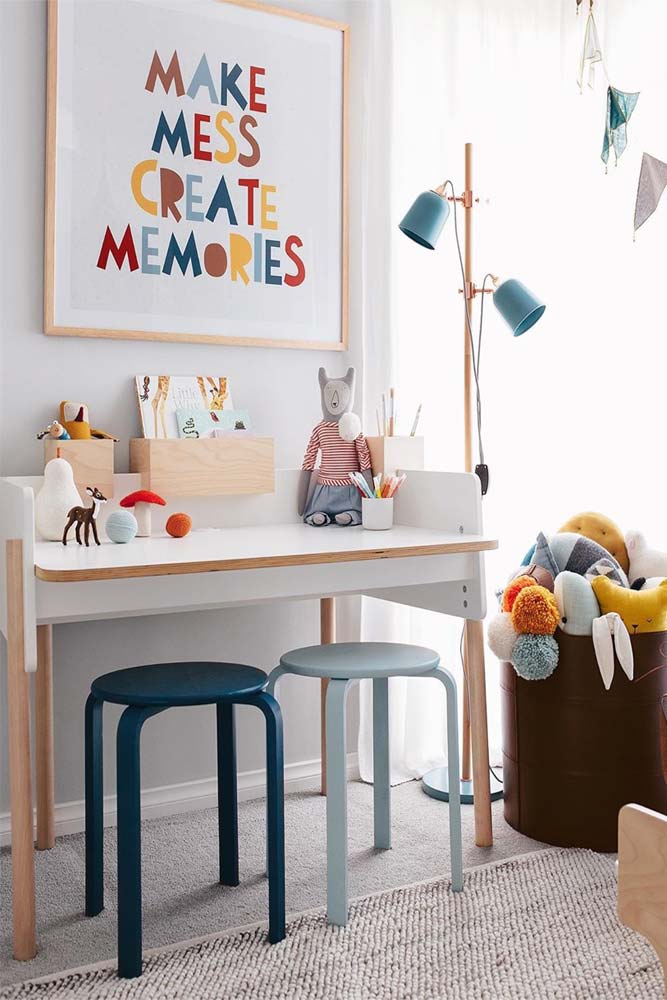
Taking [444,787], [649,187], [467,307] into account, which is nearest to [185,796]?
[444,787]

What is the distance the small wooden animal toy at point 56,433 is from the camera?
2223 millimetres

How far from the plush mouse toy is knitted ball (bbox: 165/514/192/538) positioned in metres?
0.37

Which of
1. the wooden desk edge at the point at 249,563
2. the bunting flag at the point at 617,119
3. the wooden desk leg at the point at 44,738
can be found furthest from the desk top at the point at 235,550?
the bunting flag at the point at 617,119

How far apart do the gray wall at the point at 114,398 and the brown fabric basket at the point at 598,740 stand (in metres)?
0.74

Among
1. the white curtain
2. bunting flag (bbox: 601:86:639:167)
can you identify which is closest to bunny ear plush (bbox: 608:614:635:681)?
the white curtain

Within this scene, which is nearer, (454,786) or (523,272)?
(454,786)

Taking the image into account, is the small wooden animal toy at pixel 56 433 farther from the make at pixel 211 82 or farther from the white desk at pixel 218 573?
the make at pixel 211 82

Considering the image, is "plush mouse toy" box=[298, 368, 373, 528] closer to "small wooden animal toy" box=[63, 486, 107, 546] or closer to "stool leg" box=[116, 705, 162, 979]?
"small wooden animal toy" box=[63, 486, 107, 546]

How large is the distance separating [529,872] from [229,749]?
0.70 metres

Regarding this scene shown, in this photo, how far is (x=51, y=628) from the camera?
2359 millimetres

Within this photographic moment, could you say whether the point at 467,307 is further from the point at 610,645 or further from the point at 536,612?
the point at 610,645

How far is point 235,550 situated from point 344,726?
405 mm

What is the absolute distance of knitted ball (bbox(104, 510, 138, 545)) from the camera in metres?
2.08

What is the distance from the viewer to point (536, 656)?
2227 mm
